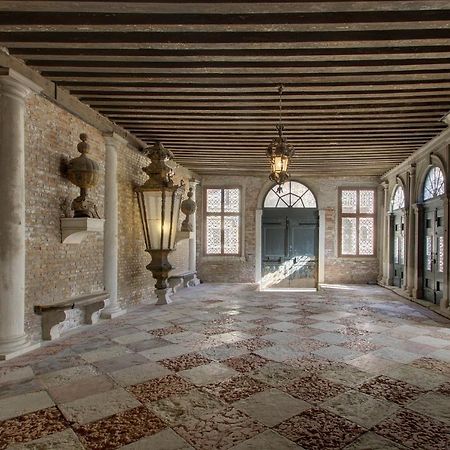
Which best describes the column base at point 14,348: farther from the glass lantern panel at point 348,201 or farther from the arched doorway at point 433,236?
the glass lantern panel at point 348,201

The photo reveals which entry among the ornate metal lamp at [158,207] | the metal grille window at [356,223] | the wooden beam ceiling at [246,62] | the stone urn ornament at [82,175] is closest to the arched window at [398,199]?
the metal grille window at [356,223]

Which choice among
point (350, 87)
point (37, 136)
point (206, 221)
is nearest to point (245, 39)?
point (350, 87)

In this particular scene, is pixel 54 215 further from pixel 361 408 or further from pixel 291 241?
pixel 291 241

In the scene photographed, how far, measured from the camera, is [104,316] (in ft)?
20.5

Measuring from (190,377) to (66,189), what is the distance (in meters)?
3.27

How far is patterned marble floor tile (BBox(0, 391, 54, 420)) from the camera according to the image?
9.50 ft

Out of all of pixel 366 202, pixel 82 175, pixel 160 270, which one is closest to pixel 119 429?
pixel 82 175

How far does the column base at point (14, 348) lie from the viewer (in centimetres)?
408

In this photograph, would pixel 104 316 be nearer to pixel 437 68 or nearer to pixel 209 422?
pixel 209 422

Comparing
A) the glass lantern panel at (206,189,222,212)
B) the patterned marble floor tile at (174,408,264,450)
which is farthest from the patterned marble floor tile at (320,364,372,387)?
the glass lantern panel at (206,189,222,212)

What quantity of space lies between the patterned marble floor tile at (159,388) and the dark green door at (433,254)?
587 centimetres

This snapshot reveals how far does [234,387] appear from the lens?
3367 mm

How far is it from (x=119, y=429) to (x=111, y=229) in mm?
4216

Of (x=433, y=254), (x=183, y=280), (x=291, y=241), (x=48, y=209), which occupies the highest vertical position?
(x=48, y=209)
